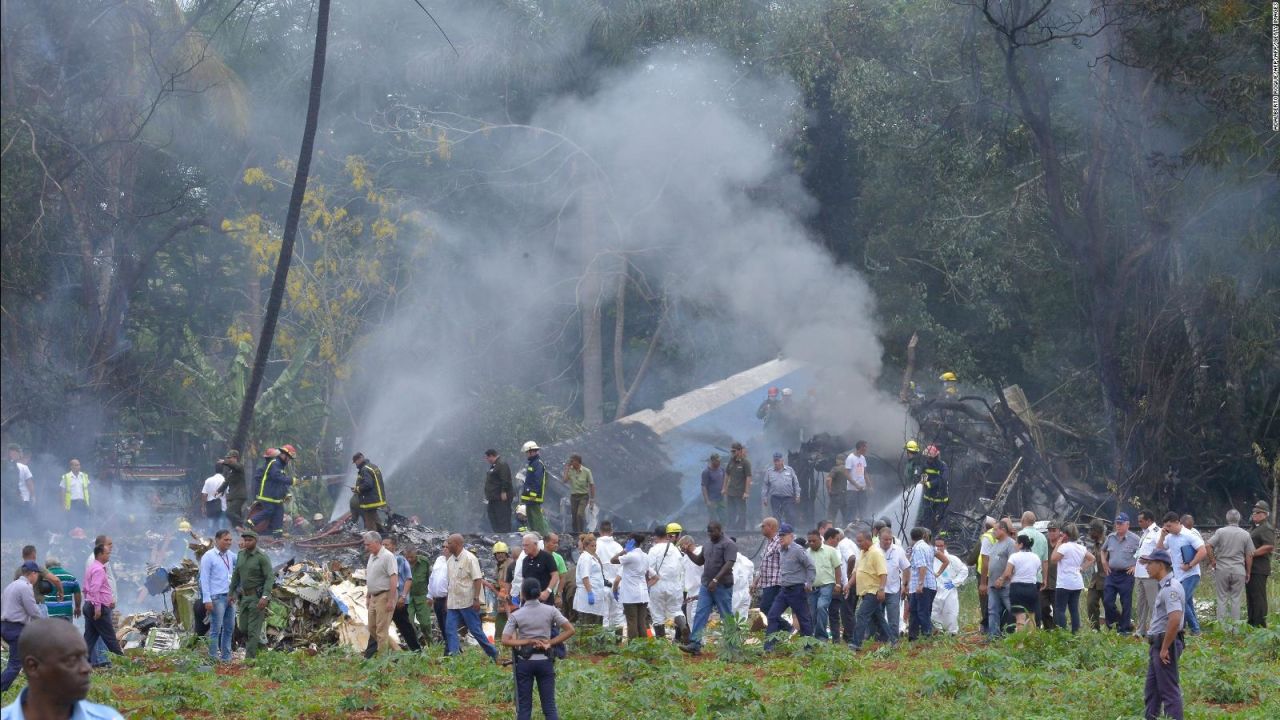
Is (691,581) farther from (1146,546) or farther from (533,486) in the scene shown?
(1146,546)

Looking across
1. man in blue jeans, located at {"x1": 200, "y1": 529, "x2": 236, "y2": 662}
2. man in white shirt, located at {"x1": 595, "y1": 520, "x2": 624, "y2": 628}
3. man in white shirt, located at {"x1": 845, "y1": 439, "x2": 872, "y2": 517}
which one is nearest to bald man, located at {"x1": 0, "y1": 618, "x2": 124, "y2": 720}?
man in blue jeans, located at {"x1": 200, "y1": 529, "x2": 236, "y2": 662}

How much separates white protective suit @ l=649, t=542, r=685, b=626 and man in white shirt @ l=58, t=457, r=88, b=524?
34.0 feet

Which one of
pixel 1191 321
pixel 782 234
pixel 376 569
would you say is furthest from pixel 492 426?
pixel 376 569

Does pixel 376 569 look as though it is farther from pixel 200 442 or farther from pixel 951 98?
pixel 951 98

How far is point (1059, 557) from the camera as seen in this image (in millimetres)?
13727

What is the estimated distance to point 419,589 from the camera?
14672 millimetres

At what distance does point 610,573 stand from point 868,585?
9.92 feet

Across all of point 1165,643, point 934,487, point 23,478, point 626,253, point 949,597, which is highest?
point 626,253

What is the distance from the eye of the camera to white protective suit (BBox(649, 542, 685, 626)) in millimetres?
14766

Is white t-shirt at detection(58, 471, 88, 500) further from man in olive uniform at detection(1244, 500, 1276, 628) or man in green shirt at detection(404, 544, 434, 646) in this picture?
man in olive uniform at detection(1244, 500, 1276, 628)

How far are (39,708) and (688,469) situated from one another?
76.1 ft

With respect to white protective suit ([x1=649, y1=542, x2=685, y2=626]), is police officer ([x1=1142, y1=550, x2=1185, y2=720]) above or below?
below

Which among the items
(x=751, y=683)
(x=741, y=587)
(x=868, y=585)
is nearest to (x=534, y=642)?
(x=751, y=683)

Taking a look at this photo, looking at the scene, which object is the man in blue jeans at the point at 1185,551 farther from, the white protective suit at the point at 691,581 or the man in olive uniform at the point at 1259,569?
the white protective suit at the point at 691,581
